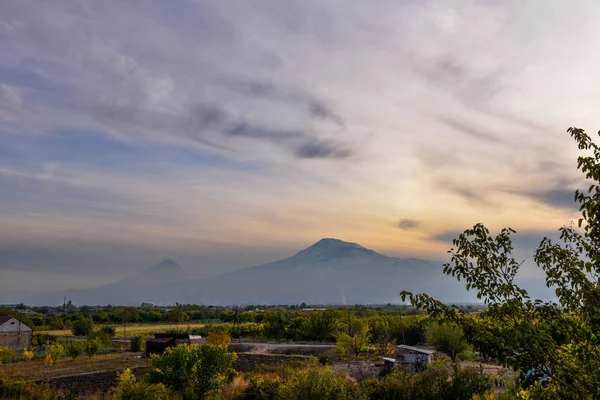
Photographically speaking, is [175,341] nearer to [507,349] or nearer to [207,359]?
[207,359]

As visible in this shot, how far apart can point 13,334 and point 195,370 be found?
36.2 metres

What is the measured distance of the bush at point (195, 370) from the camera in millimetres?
17281

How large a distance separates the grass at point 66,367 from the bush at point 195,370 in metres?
11.8

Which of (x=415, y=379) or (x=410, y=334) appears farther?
(x=410, y=334)

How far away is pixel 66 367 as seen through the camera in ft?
104

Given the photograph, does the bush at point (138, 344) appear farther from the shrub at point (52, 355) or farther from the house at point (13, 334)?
the house at point (13, 334)

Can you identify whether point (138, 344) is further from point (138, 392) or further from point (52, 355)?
point (138, 392)

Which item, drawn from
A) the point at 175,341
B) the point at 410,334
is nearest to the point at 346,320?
the point at 410,334

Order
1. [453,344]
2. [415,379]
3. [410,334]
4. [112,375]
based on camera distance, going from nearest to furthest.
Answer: [415,379], [112,375], [453,344], [410,334]

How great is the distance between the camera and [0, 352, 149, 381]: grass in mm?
27575

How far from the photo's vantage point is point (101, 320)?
8550cm

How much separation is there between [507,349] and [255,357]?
31.8m

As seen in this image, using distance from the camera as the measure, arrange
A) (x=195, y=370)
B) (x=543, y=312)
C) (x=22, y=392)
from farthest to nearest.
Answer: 1. (x=195, y=370)
2. (x=22, y=392)
3. (x=543, y=312)

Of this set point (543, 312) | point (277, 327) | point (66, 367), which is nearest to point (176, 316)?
point (277, 327)
